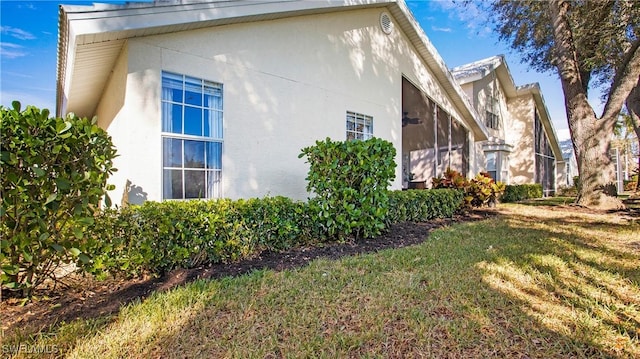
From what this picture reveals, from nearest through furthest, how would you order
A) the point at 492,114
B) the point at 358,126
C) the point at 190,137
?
1. the point at 190,137
2. the point at 358,126
3. the point at 492,114

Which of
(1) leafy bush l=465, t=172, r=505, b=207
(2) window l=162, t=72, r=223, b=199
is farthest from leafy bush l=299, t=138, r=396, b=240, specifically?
(1) leafy bush l=465, t=172, r=505, b=207

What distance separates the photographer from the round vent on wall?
27.9ft

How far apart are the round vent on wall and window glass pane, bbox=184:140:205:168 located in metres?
6.42

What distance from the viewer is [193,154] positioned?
508cm

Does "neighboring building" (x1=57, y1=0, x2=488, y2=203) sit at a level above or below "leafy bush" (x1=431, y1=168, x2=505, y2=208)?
above

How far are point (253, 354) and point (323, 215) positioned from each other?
314cm

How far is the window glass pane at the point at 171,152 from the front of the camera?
477 cm

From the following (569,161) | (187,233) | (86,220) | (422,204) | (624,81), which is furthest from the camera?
(569,161)

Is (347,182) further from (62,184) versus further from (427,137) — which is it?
(427,137)

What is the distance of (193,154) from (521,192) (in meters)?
16.1

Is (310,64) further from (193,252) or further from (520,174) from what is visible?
(520,174)

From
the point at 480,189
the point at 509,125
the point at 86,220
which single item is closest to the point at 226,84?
the point at 86,220

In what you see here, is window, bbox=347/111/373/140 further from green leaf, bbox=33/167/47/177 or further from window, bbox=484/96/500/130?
window, bbox=484/96/500/130

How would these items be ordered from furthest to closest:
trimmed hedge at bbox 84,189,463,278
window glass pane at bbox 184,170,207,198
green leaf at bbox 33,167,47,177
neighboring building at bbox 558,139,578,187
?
neighboring building at bbox 558,139,578,187 < window glass pane at bbox 184,170,207,198 < trimmed hedge at bbox 84,189,463,278 < green leaf at bbox 33,167,47,177
